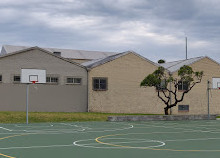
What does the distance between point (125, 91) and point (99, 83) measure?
3341mm

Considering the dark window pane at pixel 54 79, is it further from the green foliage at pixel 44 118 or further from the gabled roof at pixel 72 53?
the gabled roof at pixel 72 53

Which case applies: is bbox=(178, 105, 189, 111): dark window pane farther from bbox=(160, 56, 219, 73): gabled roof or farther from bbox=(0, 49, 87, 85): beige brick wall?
bbox=(0, 49, 87, 85): beige brick wall

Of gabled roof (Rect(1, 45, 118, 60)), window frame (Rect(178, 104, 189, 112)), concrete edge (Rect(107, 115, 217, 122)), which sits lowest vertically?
concrete edge (Rect(107, 115, 217, 122))

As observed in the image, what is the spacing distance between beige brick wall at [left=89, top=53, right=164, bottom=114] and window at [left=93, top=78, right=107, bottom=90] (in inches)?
17.5

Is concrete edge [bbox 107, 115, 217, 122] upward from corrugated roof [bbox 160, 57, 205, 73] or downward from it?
downward

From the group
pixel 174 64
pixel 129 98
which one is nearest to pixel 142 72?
pixel 129 98

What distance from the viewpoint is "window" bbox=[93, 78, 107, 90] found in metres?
42.6

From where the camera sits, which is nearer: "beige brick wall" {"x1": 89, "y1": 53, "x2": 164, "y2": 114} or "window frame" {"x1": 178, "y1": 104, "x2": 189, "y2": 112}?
"beige brick wall" {"x1": 89, "y1": 53, "x2": 164, "y2": 114}

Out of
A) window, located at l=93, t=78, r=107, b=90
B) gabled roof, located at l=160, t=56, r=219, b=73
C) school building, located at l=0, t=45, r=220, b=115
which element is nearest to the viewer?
school building, located at l=0, t=45, r=220, b=115

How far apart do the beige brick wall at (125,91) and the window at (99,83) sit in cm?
44

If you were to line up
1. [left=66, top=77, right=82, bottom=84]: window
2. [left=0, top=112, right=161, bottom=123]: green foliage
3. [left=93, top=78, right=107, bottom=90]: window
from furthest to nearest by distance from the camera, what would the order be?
[left=93, top=78, right=107, bottom=90]: window, [left=66, top=77, right=82, bottom=84]: window, [left=0, top=112, right=161, bottom=123]: green foliage

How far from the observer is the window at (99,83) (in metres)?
42.6

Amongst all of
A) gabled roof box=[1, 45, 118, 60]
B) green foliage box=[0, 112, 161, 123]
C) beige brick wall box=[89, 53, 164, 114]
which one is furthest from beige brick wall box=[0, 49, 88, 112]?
gabled roof box=[1, 45, 118, 60]

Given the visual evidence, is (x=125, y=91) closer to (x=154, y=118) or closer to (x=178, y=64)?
(x=178, y=64)
